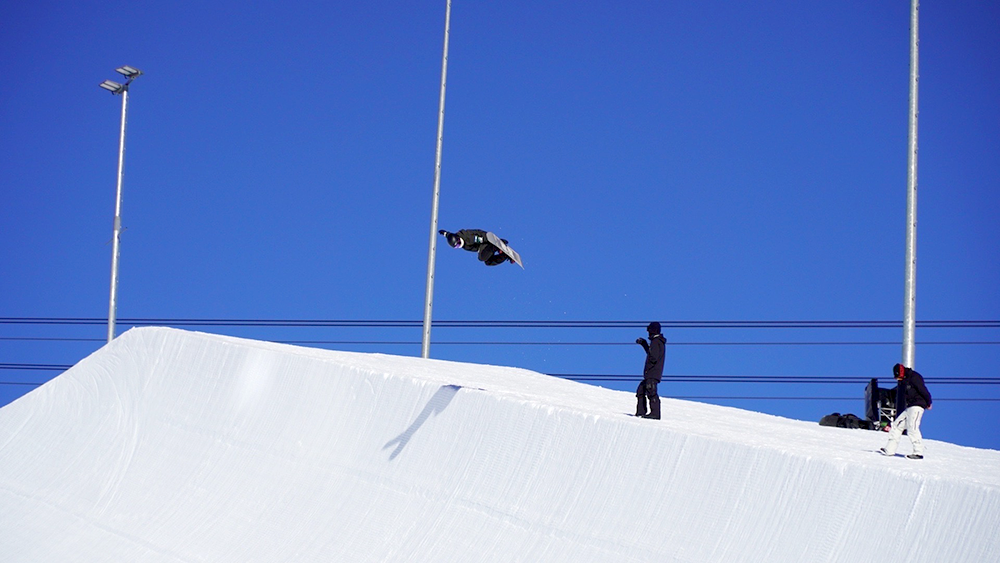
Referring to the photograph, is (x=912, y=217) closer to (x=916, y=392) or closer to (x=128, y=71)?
(x=916, y=392)

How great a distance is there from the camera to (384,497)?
42.1 ft

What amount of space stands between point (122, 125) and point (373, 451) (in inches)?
642

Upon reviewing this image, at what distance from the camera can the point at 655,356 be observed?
44.8 ft

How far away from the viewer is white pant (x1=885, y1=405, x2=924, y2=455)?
40.4 feet

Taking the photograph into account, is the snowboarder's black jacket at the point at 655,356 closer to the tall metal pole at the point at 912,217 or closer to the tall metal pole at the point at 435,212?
the tall metal pole at the point at 912,217

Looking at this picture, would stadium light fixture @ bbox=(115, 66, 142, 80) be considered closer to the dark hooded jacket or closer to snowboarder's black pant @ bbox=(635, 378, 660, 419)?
snowboarder's black pant @ bbox=(635, 378, 660, 419)

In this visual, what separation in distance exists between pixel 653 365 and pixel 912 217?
259 inches

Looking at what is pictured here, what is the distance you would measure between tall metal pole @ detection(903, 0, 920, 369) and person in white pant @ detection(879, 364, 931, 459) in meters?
3.89

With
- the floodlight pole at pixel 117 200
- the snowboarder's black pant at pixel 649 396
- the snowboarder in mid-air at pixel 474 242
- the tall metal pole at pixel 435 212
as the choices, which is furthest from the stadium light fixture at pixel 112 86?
the snowboarder's black pant at pixel 649 396

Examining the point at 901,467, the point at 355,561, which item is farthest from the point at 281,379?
the point at 901,467

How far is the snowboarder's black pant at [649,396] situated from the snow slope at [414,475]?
1.66ft

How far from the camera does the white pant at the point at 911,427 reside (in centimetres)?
1231

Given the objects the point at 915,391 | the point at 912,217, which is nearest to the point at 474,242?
the point at 915,391

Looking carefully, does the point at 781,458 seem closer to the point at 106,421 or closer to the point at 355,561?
the point at 355,561
